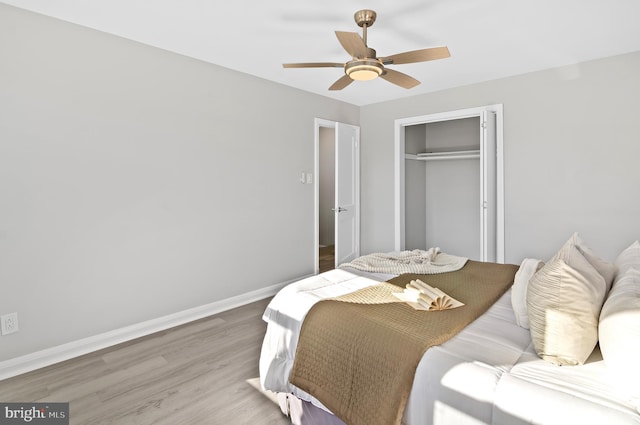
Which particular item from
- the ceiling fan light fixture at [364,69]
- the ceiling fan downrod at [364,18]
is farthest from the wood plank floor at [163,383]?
the ceiling fan downrod at [364,18]

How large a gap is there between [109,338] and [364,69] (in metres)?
2.94

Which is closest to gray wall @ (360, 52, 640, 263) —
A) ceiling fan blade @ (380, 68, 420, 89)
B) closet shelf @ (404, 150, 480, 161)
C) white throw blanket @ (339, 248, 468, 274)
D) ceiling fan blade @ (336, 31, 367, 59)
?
closet shelf @ (404, 150, 480, 161)

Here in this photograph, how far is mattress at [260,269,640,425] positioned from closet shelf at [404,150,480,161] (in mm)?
3497

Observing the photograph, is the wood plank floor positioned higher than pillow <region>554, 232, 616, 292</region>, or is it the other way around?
pillow <region>554, 232, 616, 292</region>

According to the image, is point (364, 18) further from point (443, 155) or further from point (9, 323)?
point (9, 323)

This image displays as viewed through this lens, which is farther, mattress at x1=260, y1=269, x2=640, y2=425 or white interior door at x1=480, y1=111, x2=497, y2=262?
white interior door at x1=480, y1=111, x2=497, y2=262

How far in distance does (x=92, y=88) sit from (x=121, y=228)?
116cm

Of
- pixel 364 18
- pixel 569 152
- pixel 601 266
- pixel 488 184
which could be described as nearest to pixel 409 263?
pixel 601 266

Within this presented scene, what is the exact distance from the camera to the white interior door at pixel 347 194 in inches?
195

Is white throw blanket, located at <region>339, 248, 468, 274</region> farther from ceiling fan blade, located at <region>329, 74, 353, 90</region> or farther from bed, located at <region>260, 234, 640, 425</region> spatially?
ceiling fan blade, located at <region>329, 74, 353, 90</region>

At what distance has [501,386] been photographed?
125 cm
